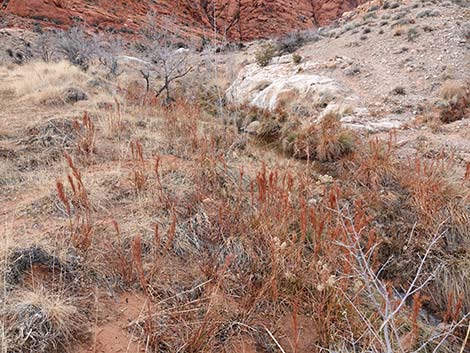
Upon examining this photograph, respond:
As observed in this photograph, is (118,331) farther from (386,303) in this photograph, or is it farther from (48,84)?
(48,84)

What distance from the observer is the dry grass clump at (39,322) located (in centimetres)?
139

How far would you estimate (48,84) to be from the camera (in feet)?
21.9

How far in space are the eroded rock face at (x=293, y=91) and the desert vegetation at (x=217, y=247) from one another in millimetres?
2912

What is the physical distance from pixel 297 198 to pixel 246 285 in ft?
3.86

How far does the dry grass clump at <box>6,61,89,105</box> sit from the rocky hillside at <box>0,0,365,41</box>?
17579mm

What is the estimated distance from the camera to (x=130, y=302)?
175cm

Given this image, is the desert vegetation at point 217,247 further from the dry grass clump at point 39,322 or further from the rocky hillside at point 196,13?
the rocky hillside at point 196,13

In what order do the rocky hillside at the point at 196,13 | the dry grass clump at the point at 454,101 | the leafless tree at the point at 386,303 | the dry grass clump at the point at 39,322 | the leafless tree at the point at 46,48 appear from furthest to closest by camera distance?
1. the rocky hillside at the point at 196,13
2. the leafless tree at the point at 46,48
3. the dry grass clump at the point at 454,101
4. the dry grass clump at the point at 39,322
5. the leafless tree at the point at 386,303

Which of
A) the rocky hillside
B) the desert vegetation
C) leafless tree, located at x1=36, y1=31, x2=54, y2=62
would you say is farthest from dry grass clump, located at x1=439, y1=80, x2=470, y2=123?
the rocky hillside

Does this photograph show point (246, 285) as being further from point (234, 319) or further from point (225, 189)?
point (225, 189)

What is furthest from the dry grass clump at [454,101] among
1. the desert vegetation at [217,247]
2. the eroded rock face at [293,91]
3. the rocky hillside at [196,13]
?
the rocky hillside at [196,13]

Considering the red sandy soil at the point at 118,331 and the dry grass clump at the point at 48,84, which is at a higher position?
the dry grass clump at the point at 48,84

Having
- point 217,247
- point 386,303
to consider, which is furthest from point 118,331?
point 386,303

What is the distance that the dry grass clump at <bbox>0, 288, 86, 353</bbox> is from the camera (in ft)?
4.57
